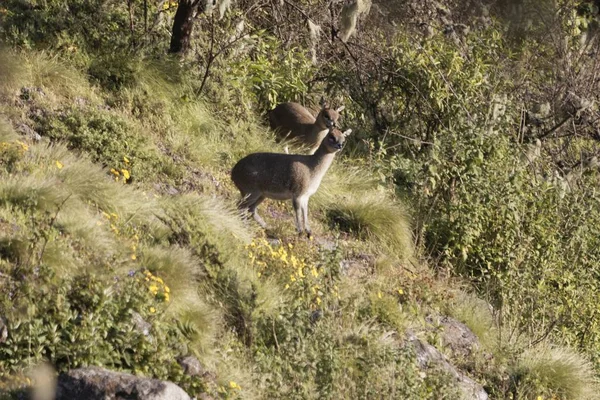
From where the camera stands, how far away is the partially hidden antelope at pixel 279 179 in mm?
11312

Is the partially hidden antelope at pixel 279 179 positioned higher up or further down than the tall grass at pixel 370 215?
higher up

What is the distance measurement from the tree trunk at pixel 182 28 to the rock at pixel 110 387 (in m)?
8.18

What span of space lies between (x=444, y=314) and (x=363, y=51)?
613 cm

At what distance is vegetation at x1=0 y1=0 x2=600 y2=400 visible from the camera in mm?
8344

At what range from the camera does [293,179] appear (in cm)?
1132

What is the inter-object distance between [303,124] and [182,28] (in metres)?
2.06

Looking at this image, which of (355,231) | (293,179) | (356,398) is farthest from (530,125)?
(356,398)

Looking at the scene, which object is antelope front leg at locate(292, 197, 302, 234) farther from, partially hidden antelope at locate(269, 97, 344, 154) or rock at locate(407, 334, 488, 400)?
partially hidden antelope at locate(269, 97, 344, 154)

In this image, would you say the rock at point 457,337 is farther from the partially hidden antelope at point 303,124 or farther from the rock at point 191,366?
the partially hidden antelope at point 303,124

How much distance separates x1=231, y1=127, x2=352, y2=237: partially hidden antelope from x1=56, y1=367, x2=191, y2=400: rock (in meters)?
4.37

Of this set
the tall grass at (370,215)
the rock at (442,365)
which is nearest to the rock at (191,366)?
the rock at (442,365)

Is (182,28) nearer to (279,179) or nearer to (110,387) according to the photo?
(279,179)

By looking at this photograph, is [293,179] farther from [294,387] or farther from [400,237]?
[294,387]

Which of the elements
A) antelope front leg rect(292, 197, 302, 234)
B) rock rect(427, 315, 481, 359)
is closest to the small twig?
rock rect(427, 315, 481, 359)
